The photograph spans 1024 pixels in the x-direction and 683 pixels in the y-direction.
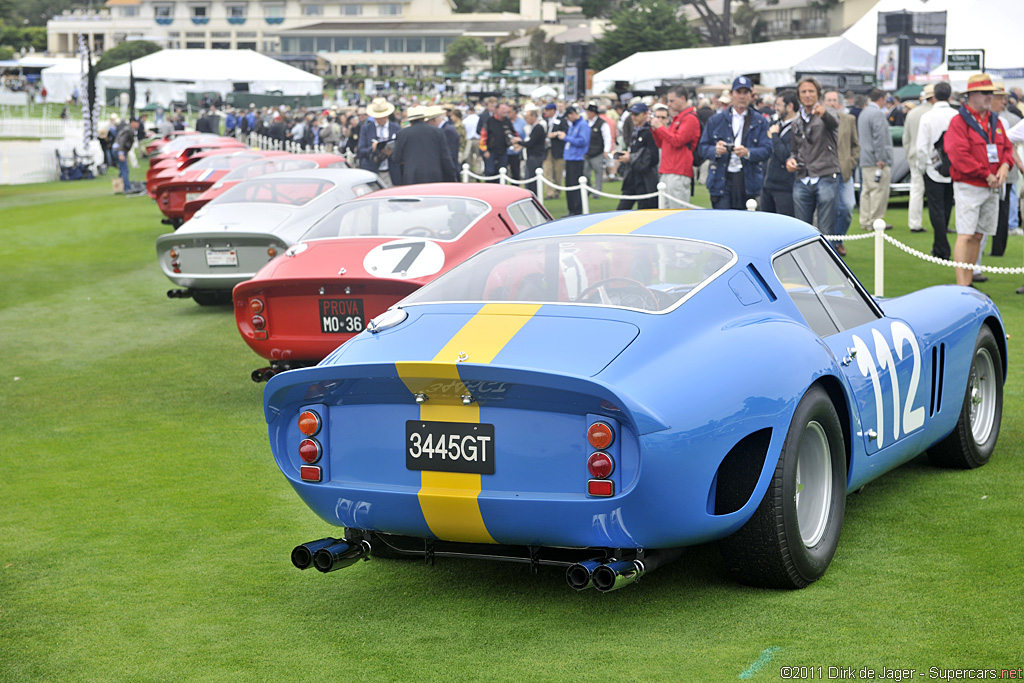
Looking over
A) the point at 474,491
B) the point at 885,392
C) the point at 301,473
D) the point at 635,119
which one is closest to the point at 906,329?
the point at 885,392

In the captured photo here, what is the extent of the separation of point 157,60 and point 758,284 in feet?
151

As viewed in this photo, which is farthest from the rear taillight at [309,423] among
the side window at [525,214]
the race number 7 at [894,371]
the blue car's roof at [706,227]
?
the side window at [525,214]

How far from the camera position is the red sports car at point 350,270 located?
7340 millimetres

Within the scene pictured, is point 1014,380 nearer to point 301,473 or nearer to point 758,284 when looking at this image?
point 758,284

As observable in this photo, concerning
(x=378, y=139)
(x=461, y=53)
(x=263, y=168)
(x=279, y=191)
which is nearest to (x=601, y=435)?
(x=279, y=191)

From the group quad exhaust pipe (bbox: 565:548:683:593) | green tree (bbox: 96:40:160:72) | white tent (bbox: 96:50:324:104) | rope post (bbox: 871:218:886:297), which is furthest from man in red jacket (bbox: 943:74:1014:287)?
green tree (bbox: 96:40:160:72)

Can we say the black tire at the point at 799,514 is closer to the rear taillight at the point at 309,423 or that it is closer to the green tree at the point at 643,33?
the rear taillight at the point at 309,423

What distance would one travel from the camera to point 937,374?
521 centimetres

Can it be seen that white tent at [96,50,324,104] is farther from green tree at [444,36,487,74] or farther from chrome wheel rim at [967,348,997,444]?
green tree at [444,36,487,74]

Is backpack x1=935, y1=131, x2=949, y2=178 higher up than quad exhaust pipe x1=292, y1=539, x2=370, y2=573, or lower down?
higher up

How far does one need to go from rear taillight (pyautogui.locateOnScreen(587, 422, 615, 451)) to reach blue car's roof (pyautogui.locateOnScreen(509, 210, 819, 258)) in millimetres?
1164

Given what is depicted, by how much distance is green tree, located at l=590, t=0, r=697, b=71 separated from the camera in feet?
249

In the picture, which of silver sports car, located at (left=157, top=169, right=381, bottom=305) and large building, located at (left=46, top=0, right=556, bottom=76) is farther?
large building, located at (left=46, top=0, right=556, bottom=76)

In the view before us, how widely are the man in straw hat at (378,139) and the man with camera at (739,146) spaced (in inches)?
287
